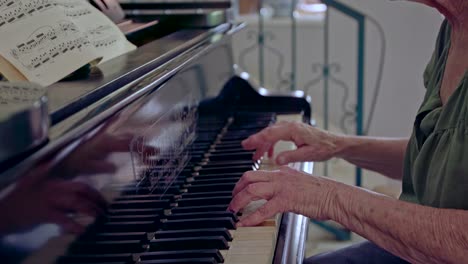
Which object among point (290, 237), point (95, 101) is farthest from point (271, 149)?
point (95, 101)

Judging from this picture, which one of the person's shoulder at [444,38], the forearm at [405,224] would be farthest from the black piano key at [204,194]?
the person's shoulder at [444,38]

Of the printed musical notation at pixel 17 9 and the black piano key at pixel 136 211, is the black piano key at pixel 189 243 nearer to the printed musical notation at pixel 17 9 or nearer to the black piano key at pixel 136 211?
the black piano key at pixel 136 211

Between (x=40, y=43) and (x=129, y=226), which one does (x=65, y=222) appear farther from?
(x=40, y=43)

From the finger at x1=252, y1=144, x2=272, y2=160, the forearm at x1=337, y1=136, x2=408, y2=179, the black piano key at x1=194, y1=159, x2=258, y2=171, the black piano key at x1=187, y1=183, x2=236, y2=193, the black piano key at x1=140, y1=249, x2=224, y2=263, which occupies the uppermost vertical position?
the black piano key at x1=140, y1=249, x2=224, y2=263

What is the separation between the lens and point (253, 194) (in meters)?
1.12

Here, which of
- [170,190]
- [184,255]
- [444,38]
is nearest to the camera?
[184,255]

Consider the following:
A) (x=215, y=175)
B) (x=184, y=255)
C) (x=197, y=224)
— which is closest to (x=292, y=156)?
(x=215, y=175)

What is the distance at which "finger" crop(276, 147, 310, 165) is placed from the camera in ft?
5.04

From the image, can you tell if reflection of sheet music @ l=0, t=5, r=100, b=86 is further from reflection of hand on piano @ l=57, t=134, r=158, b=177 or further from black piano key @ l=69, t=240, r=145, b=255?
black piano key @ l=69, t=240, r=145, b=255

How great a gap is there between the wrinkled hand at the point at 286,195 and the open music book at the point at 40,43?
1.14ft

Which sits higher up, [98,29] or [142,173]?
[98,29]

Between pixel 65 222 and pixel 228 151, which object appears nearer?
pixel 65 222

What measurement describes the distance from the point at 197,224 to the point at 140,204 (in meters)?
0.11

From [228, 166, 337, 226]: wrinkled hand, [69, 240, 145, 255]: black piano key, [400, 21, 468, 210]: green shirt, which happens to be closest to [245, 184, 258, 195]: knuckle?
[228, 166, 337, 226]: wrinkled hand
